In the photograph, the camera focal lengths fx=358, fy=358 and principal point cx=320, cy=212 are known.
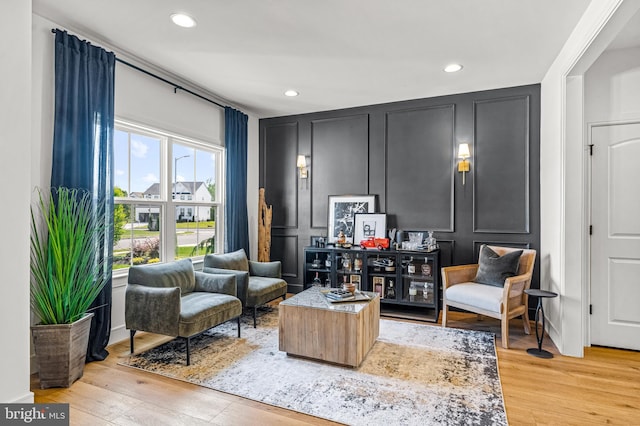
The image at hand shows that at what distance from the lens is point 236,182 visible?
4832 mm

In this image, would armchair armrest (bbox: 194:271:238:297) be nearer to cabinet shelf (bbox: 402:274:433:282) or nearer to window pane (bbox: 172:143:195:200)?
window pane (bbox: 172:143:195:200)

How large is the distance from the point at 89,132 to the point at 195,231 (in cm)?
172

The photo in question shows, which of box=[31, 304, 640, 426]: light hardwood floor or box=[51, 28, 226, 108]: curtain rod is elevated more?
box=[51, 28, 226, 108]: curtain rod

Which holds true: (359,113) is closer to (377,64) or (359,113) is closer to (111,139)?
(377,64)

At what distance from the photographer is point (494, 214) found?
426 cm

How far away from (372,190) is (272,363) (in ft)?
8.95

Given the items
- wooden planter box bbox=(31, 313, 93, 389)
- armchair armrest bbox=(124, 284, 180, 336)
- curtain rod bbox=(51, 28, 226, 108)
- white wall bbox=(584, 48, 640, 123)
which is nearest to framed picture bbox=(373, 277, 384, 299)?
armchair armrest bbox=(124, 284, 180, 336)

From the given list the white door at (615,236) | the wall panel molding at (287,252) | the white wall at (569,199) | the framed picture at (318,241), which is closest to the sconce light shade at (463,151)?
the white wall at (569,199)

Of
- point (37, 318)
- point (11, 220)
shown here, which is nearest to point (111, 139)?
point (11, 220)

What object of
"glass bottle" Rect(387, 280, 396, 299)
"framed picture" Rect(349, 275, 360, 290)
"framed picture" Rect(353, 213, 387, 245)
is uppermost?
"framed picture" Rect(353, 213, 387, 245)

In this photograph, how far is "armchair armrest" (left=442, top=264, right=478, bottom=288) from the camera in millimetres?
3828

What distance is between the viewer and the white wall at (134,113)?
8.92 ft

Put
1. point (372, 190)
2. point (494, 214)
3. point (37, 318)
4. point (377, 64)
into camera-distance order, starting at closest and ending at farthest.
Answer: point (37, 318), point (377, 64), point (494, 214), point (372, 190)

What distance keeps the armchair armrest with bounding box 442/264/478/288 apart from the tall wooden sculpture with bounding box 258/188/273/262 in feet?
8.27
